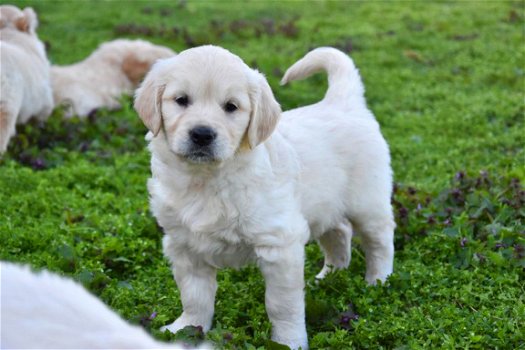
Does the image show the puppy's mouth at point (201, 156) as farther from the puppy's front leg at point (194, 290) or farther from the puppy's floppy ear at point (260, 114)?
the puppy's front leg at point (194, 290)

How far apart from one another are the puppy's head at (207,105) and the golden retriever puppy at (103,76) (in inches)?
182

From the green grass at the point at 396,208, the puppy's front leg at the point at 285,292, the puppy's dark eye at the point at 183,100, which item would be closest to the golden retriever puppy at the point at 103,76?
the green grass at the point at 396,208

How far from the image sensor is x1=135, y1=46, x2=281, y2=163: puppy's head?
12.1ft

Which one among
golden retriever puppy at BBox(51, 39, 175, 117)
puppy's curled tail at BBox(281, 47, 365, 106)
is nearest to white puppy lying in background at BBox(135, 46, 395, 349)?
puppy's curled tail at BBox(281, 47, 365, 106)

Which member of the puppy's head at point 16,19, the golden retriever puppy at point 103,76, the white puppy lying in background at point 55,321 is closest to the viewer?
the white puppy lying in background at point 55,321

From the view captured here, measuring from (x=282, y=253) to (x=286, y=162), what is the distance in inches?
19.0

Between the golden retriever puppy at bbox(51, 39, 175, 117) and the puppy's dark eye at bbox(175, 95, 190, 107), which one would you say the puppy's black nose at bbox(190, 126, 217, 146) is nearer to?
the puppy's dark eye at bbox(175, 95, 190, 107)

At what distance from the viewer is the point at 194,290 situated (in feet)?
13.8

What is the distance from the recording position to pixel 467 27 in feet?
39.7

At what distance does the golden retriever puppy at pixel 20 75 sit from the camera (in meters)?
6.63

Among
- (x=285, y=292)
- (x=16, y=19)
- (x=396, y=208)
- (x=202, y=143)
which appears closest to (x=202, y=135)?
(x=202, y=143)

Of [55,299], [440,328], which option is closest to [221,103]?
[440,328]

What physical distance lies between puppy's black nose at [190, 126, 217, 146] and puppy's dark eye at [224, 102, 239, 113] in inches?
7.6

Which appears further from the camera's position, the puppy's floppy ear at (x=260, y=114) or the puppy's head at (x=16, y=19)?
the puppy's head at (x=16, y=19)
